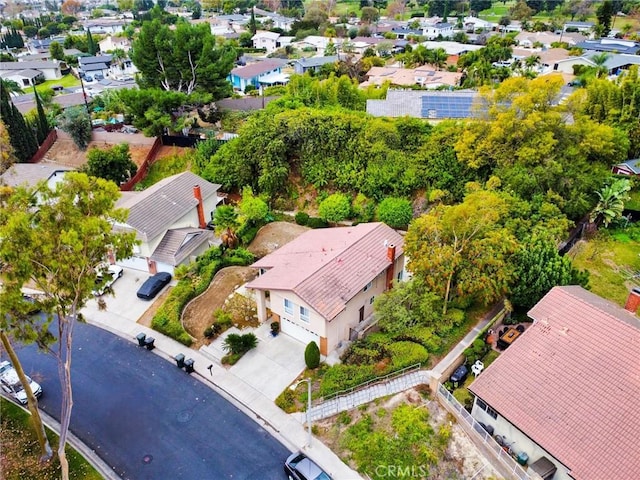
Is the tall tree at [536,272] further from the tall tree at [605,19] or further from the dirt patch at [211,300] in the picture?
the tall tree at [605,19]

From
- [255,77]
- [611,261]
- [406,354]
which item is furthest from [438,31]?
[406,354]

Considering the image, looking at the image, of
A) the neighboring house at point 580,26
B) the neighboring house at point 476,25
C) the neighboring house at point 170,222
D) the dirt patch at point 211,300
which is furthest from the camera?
the neighboring house at point 476,25

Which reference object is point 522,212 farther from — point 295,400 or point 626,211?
point 295,400

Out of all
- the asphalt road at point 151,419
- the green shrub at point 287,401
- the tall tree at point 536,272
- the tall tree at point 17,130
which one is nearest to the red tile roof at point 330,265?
the green shrub at point 287,401

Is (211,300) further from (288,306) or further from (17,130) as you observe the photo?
(17,130)

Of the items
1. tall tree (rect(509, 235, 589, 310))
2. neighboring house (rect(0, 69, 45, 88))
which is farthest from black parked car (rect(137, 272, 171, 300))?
neighboring house (rect(0, 69, 45, 88))

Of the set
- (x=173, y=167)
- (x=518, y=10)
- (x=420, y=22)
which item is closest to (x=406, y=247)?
(x=173, y=167)
